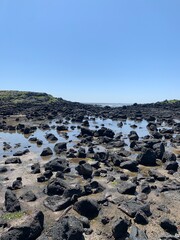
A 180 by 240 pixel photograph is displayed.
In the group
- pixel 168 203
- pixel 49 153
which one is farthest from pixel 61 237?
pixel 49 153

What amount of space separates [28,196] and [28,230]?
435 cm

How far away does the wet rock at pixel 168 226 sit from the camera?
1153cm

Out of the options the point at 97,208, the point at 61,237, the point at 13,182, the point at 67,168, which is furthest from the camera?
the point at 67,168

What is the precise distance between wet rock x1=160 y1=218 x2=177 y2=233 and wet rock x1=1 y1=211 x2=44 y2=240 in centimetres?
525

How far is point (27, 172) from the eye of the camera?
65.0 ft

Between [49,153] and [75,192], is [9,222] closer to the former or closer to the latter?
[75,192]

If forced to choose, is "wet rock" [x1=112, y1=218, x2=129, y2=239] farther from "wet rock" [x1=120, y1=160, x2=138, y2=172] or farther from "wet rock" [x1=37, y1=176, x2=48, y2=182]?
"wet rock" [x1=120, y1=160, x2=138, y2=172]

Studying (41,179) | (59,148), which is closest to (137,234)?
(41,179)

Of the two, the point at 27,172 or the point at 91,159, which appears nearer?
the point at 27,172

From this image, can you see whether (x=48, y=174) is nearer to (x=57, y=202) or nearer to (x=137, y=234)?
(x=57, y=202)

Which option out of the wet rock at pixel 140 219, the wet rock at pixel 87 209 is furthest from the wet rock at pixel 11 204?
the wet rock at pixel 140 219

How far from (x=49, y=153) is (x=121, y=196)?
39.5 ft

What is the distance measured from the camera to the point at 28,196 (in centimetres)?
1472

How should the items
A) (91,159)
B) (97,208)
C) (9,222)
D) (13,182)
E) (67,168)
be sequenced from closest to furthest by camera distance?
(9,222) → (97,208) → (13,182) → (67,168) → (91,159)
